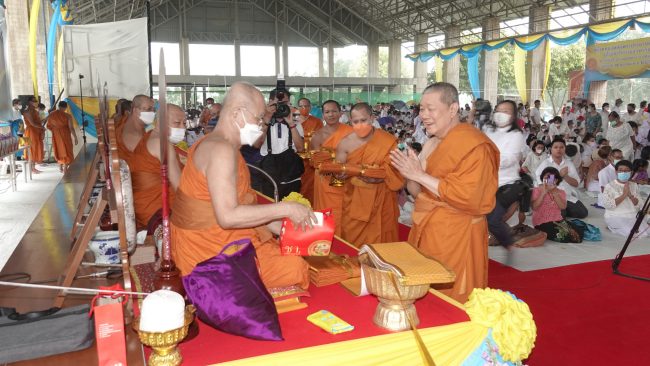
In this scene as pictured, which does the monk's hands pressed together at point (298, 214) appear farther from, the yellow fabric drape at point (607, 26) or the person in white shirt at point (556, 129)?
the yellow fabric drape at point (607, 26)

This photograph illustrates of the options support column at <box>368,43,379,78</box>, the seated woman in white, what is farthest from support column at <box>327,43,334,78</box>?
the seated woman in white

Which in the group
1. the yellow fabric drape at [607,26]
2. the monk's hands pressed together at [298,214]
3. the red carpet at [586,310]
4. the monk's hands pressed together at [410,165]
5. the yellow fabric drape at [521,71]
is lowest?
the red carpet at [586,310]

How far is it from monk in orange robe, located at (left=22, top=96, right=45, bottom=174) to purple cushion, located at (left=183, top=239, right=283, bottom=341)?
10.6 meters

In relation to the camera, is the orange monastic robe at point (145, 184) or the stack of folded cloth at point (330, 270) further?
the orange monastic robe at point (145, 184)

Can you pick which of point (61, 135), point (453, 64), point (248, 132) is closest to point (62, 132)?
point (61, 135)

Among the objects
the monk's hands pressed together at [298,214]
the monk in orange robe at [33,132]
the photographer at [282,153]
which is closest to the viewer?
the monk's hands pressed together at [298,214]

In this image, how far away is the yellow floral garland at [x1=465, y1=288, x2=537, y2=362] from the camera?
1817 mm

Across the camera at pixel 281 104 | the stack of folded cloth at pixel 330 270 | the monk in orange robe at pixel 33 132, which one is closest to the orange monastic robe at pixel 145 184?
the camera at pixel 281 104

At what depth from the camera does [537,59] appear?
18.0 metres

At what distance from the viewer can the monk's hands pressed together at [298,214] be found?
79.1 inches

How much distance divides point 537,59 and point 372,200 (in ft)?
52.5

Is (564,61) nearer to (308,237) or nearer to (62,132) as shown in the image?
(62,132)

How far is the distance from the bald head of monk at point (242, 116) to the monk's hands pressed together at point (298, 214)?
1.04 feet

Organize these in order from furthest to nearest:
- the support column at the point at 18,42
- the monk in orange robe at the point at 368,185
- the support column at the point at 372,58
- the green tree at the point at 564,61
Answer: the green tree at the point at 564,61 → the support column at the point at 372,58 → the support column at the point at 18,42 → the monk in orange robe at the point at 368,185
